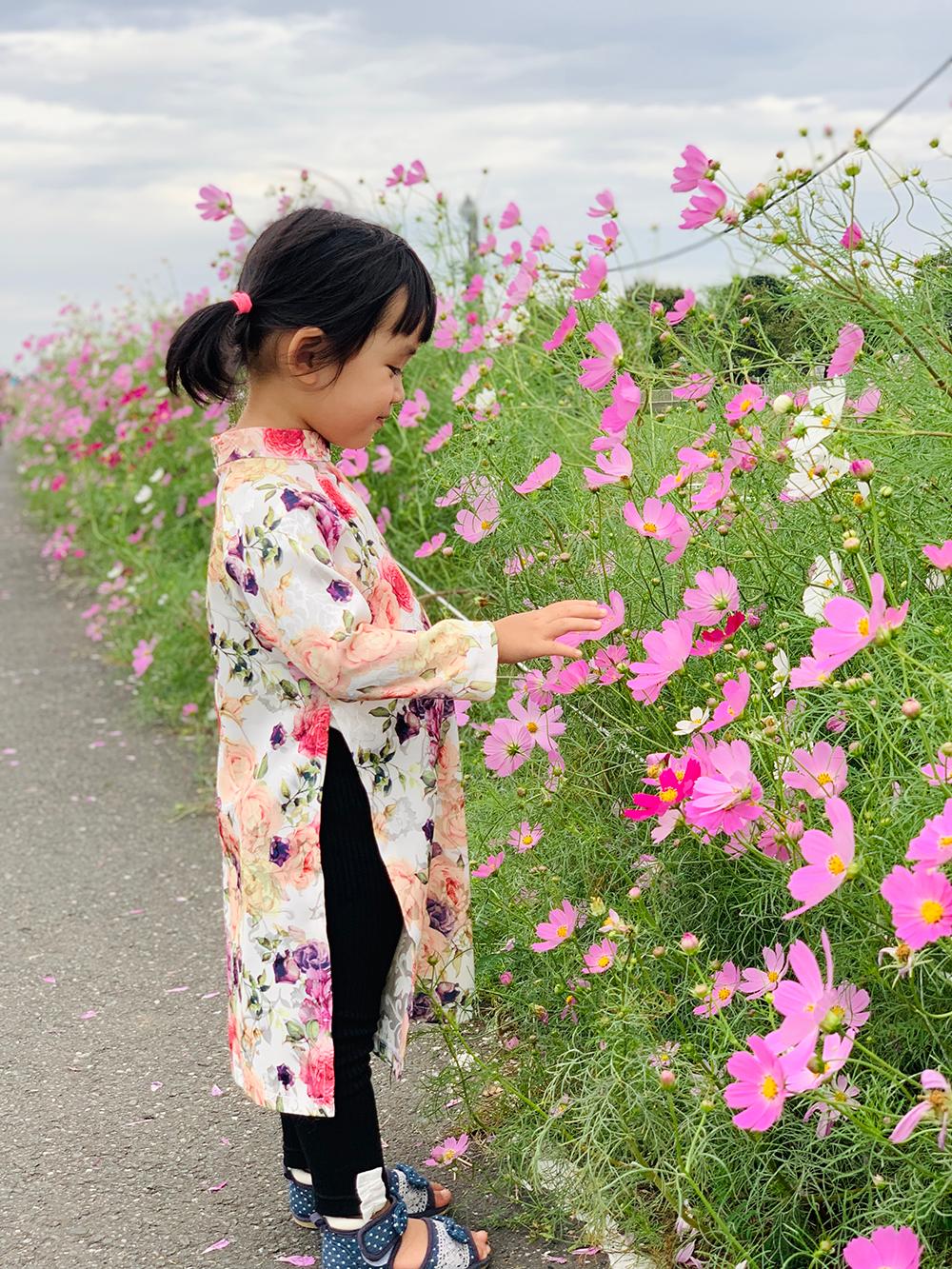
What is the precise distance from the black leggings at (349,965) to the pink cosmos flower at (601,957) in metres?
0.24

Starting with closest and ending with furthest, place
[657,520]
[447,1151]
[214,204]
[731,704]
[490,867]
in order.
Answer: [731,704]
[657,520]
[447,1151]
[490,867]
[214,204]

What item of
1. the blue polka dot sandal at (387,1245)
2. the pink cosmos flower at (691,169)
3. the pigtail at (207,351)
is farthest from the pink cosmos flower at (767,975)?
the pigtail at (207,351)

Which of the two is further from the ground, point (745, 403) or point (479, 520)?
point (745, 403)

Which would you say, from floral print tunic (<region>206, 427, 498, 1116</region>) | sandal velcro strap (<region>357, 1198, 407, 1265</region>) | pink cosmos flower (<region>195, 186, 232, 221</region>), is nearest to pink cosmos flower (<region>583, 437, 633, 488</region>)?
floral print tunic (<region>206, 427, 498, 1116</region>)

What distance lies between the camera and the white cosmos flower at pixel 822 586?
1654 millimetres

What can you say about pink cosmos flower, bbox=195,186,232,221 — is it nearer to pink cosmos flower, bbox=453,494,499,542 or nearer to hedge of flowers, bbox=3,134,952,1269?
hedge of flowers, bbox=3,134,952,1269

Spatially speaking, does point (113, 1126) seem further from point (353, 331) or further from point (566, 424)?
point (566, 424)

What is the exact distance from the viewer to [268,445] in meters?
1.74

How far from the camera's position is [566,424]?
3.02 meters

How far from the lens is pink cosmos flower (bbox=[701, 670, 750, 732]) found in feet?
5.06

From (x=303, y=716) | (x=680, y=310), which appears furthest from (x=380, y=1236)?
(x=680, y=310)

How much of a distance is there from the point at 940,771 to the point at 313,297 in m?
0.89

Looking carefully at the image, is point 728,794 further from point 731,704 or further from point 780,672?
point 780,672

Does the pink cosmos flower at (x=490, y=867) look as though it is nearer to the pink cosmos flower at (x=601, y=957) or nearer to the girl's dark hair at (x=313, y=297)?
the pink cosmos flower at (x=601, y=957)
